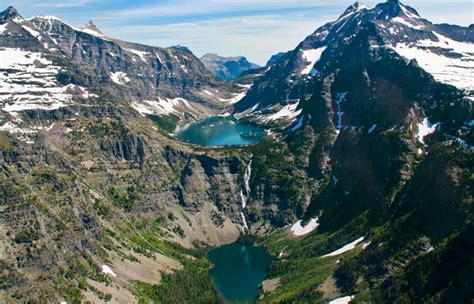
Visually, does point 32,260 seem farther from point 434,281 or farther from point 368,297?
point 434,281

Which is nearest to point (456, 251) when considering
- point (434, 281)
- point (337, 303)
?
point (434, 281)

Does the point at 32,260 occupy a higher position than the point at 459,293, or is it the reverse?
the point at 459,293

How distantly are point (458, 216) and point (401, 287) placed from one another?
35073 millimetres

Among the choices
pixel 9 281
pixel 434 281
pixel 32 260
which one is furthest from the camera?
pixel 32 260

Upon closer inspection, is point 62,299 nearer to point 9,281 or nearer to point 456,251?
point 9,281

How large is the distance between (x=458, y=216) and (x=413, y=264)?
2593cm

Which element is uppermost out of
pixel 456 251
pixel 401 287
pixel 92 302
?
pixel 456 251

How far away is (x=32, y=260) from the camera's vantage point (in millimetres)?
197000

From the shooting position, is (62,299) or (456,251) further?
(62,299)

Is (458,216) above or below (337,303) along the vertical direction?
above

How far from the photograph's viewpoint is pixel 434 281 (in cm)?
17250

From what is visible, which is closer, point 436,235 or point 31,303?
point 31,303

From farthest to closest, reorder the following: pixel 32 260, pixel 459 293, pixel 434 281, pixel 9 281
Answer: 1. pixel 32 260
2. pixel 9 281
3. pixel 434 281
4. pixel 459 293

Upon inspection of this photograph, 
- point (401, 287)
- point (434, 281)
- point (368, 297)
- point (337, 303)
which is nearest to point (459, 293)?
point (434, 281)
